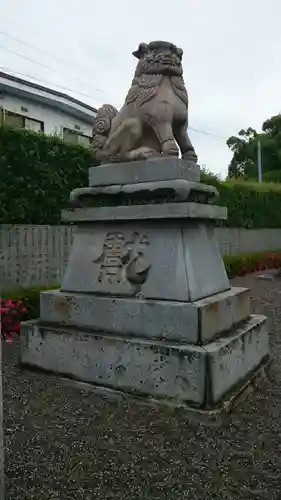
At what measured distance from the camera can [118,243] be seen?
3.33 metres

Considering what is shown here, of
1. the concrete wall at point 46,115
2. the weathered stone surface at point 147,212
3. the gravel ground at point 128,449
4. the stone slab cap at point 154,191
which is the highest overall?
the concrete wall at point 46,115

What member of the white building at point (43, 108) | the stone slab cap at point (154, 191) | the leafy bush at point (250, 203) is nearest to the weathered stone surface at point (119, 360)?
the stone slab cap at point (154, 191)

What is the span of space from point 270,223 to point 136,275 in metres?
11.8

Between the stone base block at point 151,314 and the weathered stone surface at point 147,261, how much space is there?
9cm

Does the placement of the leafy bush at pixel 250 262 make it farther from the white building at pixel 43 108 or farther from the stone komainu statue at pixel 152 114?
the stone komainu statue at pixel 152 114

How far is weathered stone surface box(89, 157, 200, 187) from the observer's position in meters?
3.16

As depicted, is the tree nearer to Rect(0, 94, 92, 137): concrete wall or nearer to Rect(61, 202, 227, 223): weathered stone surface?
Rect(0, 94, 92, 137): concrete wall

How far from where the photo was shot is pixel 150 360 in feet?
9.43

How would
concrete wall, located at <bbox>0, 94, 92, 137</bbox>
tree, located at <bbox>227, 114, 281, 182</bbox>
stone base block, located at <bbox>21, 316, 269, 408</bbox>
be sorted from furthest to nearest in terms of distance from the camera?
tree, located at <bbox>227, 114, 281, 182</bbox>
concrete wall, located at <bbox>0, 94, 92, 137</bbox>
stone base block, located at <bbox>21, 316, 269, 408</bbox>

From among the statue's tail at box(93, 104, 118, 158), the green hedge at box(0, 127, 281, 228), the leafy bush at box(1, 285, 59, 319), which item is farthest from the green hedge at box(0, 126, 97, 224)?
the statue's tail at box(93, 104, 118, 158)

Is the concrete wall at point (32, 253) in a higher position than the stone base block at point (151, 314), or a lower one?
higher

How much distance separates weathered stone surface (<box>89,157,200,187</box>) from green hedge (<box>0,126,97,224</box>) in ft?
8.56

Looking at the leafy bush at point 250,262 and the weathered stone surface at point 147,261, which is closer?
the weathered stone surface at point 147,261

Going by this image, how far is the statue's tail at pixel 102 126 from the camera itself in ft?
12.1
